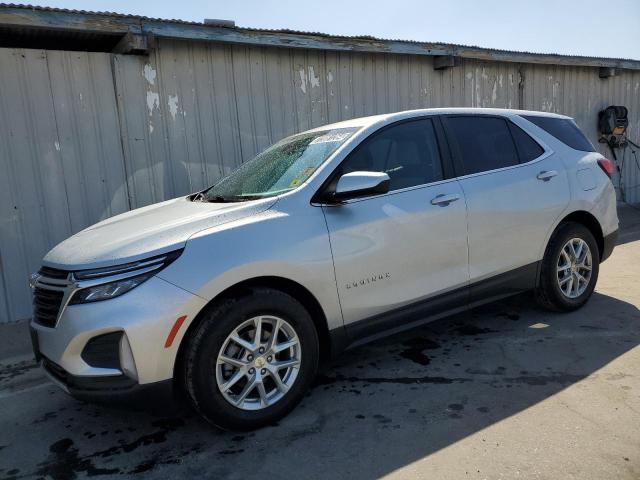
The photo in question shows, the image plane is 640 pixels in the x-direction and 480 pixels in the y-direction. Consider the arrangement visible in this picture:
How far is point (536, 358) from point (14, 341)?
4.50 metres

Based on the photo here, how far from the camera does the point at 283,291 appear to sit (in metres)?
2.99

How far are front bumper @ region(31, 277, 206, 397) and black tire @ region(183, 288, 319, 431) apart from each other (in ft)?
0.34

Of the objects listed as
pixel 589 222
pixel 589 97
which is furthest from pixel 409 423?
pixel 589 97

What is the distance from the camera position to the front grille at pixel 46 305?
2.74 m

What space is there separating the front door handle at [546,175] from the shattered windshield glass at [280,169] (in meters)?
1.69

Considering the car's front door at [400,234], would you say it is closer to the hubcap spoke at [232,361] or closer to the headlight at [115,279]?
the hubcap spoke at [232,361]

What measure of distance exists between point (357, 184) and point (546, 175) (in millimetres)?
1979

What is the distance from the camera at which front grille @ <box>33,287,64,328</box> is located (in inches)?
108

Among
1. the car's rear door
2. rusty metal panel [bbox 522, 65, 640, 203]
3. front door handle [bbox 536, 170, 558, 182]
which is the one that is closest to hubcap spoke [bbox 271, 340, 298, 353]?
the car's rear door

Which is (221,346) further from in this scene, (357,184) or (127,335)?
(357,184)

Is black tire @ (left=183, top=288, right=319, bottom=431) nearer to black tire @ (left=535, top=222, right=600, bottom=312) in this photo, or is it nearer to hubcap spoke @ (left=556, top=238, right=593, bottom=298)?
black tire @ (left=535, top=222, right=600, bottom=312)

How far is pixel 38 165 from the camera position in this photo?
5.21 metres

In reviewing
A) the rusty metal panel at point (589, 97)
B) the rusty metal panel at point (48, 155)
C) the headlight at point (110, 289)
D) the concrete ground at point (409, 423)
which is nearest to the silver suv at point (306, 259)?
the headlight at point (110, 289)

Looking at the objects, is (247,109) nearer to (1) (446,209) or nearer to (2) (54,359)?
(1) (446,209)
